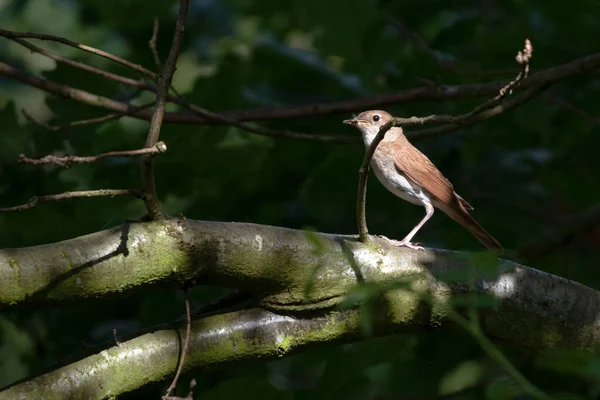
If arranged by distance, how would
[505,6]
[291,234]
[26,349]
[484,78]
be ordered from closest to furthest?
[291,234]
[26,349]
[484,78]
[505,6]

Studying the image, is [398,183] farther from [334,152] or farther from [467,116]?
[467,116]

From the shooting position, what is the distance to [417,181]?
480cm

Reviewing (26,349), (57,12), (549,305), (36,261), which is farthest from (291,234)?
(57,12)

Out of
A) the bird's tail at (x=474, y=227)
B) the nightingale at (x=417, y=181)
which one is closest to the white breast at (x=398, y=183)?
the nightingale at (x=417, y=181)

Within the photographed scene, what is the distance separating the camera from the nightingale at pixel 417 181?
4715mm

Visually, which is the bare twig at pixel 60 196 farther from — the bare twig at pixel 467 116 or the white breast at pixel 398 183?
the white breast at pixel 398 183

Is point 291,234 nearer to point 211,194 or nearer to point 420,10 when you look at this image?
point 211,194

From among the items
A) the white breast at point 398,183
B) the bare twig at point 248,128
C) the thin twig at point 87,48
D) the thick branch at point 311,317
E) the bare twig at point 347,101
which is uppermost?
the thin twig at point 87,48

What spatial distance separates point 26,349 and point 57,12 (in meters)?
2.49

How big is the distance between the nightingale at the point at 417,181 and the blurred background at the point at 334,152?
36cm

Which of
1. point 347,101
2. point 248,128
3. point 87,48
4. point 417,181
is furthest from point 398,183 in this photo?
point 87,48

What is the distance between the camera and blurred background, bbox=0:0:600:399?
479 cm

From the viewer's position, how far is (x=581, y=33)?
5.36 meters

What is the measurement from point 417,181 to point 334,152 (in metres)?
0.76
